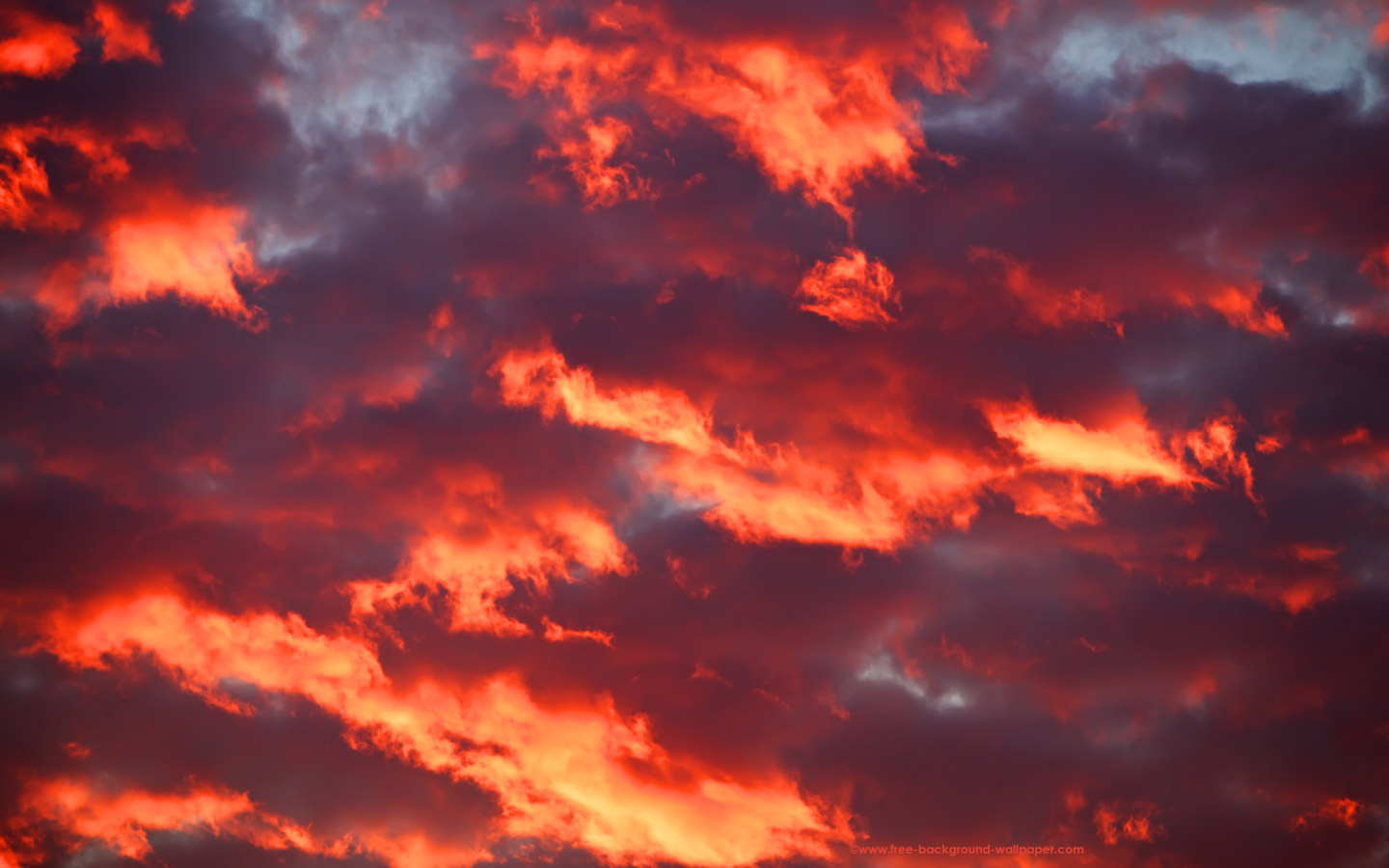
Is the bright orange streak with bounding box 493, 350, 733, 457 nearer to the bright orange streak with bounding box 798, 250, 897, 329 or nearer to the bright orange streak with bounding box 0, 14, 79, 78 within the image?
the bright orange streak with bounding box 798, 250, 897, 329

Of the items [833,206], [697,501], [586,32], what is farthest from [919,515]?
[586,32]

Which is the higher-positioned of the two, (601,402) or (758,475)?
(601,402)

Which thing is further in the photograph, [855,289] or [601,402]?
[601,402]

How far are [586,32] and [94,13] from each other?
1408cm

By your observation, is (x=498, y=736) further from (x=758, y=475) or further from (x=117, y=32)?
(x=117, y=32)

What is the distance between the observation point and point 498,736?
26609 mm

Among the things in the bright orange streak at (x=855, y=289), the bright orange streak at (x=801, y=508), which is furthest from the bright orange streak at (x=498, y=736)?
the bright orange streak at (x=855, y=289)

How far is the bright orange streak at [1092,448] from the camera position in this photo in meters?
25.0

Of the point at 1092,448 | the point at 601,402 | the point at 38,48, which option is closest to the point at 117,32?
the point at 38,48

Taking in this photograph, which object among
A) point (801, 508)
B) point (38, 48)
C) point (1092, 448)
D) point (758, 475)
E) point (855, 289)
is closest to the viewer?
point (1092, 448)

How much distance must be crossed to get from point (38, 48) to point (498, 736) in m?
23.7

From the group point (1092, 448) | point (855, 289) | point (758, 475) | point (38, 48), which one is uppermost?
point (38, 48)

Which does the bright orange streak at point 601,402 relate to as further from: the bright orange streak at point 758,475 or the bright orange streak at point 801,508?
the bright orange streak at point 801,508

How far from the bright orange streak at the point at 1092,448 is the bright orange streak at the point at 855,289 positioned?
434 centimetres
